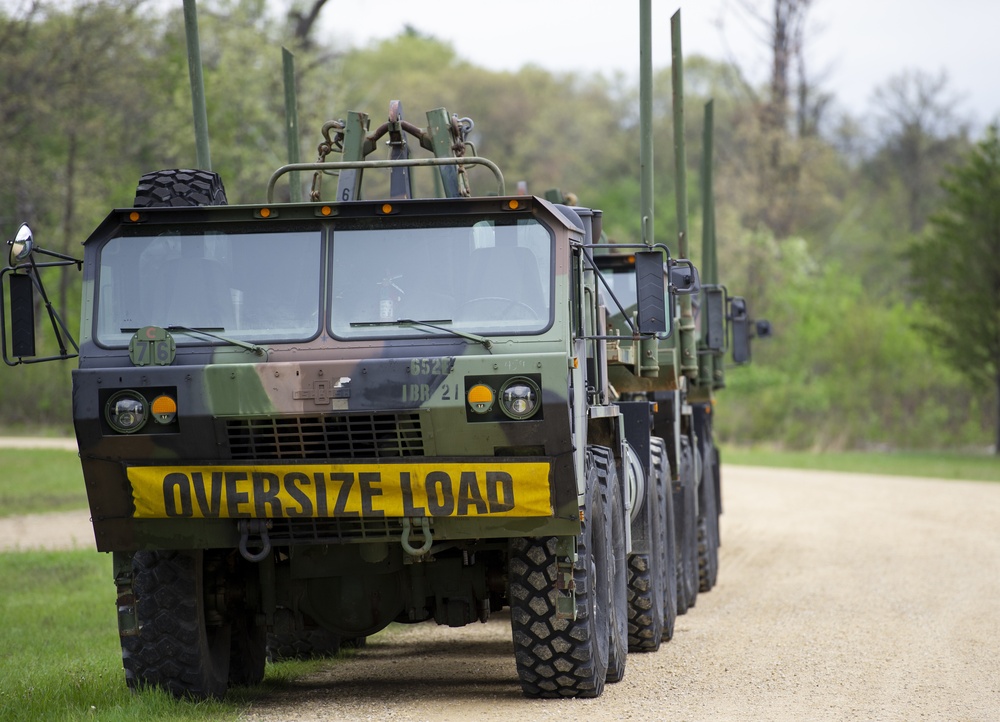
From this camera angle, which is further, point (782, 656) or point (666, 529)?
point (666, 529)

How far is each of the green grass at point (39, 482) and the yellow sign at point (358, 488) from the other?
48.9ft

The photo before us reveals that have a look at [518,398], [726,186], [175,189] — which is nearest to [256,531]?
[518,398]

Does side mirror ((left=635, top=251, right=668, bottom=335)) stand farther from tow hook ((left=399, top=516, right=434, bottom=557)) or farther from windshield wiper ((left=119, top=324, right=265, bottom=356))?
windshield wiper ((left=119, top=324, right=265, bottom=356))

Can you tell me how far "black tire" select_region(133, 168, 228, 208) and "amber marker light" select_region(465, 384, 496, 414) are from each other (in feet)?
6.80

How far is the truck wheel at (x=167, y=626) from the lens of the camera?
8.22 meters

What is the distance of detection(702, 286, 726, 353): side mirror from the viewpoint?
15.9m

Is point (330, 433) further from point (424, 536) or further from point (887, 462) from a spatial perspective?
point (887, 462)

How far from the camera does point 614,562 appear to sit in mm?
9516

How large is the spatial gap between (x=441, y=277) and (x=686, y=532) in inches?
248

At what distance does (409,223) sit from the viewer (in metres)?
7.98

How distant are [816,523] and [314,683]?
12.5 meters

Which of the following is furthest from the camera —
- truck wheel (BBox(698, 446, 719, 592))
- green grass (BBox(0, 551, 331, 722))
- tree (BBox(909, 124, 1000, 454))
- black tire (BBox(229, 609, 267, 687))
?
tree (BBox(909, 124, 1000, 454))

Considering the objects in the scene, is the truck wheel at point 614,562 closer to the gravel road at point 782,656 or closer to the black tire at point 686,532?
the gravel road at point 782,656

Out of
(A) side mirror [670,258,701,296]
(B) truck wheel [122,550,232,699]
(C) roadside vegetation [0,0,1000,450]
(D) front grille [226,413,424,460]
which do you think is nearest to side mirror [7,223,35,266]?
(D) front grille [226,413,424,460]
